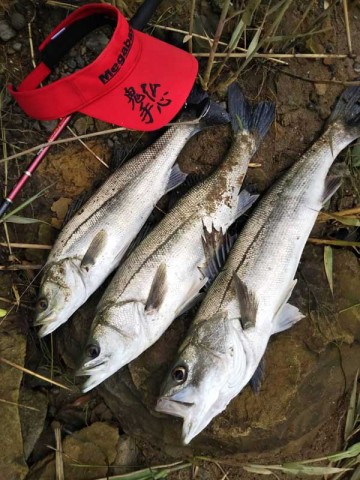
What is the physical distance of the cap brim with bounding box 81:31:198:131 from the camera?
11.6ft

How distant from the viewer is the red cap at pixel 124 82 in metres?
3.38

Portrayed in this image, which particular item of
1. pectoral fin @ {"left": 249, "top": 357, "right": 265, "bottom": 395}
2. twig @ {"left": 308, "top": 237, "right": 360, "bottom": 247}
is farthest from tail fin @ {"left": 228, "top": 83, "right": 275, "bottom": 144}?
pectoral fin @ {"left": 249, "top": 357, "right": 265, "bottom": 395}

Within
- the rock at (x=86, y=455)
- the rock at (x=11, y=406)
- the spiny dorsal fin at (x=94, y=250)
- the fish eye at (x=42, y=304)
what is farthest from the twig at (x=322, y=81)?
the rock at (x=86, y=455)

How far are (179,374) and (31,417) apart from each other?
1.39 metres

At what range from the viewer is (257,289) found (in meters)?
3.26

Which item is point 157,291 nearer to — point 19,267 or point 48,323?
point 48,323

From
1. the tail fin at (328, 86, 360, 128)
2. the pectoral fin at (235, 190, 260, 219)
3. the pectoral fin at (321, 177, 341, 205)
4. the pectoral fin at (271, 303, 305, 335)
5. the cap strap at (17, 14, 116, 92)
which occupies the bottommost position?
the pectoral fin at (271, 303, 305, 335)

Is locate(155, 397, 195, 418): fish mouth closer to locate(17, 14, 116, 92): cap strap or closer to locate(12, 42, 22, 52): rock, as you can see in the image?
locate(17, 14, 116, 92): cap strap

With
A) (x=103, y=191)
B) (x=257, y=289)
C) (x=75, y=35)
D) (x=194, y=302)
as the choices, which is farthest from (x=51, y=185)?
(x=257, y=289)

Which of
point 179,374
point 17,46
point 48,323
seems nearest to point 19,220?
point 48,323

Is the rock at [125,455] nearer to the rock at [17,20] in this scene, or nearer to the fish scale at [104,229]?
the fish scale at [104,229]

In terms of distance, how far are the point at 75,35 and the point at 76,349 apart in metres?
2.29

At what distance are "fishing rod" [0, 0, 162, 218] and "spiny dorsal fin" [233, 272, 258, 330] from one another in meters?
1.65

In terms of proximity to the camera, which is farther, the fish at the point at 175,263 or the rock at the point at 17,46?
the rock at the point at 17,46
